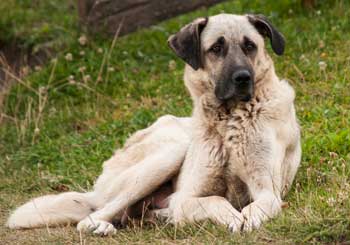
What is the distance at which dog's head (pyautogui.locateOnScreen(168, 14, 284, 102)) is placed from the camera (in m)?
5.47

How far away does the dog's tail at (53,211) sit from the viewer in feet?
19.6

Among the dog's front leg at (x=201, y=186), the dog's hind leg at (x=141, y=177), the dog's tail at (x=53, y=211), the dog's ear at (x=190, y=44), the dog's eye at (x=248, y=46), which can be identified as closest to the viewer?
the dog's front leg at (x=201, y=186)

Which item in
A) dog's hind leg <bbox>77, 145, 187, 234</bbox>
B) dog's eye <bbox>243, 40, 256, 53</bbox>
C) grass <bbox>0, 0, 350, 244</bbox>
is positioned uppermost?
dog's eye <bbox>243, 40, 256, 53</bbox>

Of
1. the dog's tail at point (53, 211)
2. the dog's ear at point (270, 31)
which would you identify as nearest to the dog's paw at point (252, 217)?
the dog's ear at point (270, 31)

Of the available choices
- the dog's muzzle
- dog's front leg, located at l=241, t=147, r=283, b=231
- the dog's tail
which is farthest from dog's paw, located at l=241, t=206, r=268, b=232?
the dog's tail

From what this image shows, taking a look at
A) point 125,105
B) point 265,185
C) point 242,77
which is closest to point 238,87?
point 242,77

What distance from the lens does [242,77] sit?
17.7ft

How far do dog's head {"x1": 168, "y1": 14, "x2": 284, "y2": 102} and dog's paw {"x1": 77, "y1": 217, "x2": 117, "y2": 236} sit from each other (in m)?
1.13

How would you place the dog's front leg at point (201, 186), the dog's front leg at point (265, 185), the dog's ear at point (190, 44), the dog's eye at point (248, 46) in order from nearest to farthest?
the dog's front leg at point (265, 185), the dog's front leg at point (201, 186), the dog's eye at point (248, 46), the dog's ear at point (190, 44)

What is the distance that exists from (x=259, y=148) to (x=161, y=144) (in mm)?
1084

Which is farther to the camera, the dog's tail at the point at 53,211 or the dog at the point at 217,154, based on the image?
the dog's tail at the point at 53,211

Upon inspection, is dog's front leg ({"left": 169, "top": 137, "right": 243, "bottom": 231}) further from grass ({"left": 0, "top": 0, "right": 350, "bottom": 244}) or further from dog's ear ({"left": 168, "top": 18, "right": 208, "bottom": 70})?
dog's ear ({"left": 168, "top": 18, "right": 208, "bottom": 70})

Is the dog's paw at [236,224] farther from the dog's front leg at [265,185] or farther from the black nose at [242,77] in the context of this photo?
the black nose at [242,77]

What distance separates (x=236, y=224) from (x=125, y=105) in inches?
164
